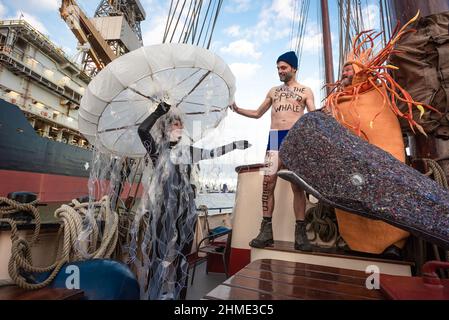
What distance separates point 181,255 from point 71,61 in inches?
745

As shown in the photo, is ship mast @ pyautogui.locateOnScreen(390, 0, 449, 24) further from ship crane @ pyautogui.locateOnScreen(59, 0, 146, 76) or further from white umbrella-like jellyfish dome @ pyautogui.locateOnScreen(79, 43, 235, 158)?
ship crane @ pyautogui.locateOnScreen(59, 0, 146, 76)

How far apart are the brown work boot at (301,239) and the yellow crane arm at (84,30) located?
756 cm

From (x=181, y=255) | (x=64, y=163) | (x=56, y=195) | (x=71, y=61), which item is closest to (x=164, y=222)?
(x=181, y=255)

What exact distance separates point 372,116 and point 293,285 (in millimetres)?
1247

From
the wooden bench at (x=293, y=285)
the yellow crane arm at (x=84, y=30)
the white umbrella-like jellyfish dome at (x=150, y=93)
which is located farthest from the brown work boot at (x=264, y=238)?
the yellow crane arm at (x=84, y=30)

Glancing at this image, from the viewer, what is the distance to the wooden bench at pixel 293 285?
862 mm

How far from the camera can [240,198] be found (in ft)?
7.47

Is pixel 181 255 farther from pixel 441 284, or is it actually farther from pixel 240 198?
pixel 441 284

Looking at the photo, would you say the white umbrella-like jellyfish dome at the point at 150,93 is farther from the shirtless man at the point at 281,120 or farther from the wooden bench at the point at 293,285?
the wooden bench at the point at 293,285

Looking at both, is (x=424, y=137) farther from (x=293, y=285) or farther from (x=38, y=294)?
(x=38, y=294)

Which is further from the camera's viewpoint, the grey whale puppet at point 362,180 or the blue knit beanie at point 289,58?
the blue knit beanie at point 289,58

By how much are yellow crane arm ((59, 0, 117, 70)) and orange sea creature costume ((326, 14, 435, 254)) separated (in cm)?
733

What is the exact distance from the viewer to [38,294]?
1.14m

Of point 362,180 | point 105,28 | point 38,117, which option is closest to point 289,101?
point 362,180
